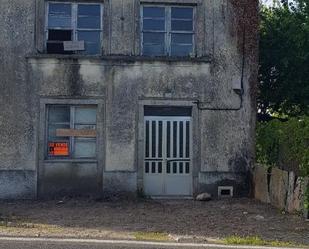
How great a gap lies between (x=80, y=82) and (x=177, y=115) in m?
2.70

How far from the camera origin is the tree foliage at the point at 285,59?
18.2 meters

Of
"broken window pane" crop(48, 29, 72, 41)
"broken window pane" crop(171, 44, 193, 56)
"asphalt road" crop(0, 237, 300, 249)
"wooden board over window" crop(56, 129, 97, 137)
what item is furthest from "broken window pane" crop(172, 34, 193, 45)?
"asphalt road" crop(0, 237, 300, 249)

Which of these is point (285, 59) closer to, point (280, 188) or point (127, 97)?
point (127, 97)

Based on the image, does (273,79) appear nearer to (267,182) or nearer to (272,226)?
(267,182)

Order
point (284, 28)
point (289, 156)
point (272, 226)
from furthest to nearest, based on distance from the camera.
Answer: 1. point (284, 28)
2. point (289, 156)
3. point (272, 226)

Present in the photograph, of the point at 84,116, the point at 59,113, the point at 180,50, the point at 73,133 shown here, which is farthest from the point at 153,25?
the point at 73,133

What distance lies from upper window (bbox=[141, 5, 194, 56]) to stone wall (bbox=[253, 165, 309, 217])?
377 centimetres

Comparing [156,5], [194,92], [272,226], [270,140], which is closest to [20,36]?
[156,5]

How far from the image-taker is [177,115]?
50.6ft

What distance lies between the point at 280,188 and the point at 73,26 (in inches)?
267

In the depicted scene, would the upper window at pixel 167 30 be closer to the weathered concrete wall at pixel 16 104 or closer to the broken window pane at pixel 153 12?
the broken window pane at pixel 153 12

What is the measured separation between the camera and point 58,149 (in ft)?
49.5

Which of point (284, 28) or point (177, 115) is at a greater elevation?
point (284, 28)

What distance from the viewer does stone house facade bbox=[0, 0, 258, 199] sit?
49.2 ft
